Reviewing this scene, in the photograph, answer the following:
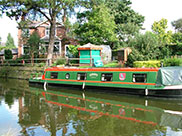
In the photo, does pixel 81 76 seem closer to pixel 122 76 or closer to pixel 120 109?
pixel 122 76

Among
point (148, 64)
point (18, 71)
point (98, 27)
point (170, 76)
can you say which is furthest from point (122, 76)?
point (18, 71)

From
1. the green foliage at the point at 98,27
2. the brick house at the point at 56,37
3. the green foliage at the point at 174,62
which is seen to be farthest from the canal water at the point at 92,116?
the brick house at the point at 56,37

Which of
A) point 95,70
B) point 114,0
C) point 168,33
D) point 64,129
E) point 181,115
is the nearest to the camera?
point 64,129

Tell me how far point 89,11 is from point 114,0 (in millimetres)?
9865

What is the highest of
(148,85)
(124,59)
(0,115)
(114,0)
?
(114,0)

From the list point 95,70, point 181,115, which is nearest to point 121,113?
point 181,115

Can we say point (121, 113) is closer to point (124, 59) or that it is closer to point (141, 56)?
point (141, 56)

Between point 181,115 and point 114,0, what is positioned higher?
point 114,0

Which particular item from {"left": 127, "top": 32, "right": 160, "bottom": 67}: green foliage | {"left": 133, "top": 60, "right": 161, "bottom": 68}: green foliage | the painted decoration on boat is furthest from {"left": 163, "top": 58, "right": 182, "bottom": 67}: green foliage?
the painted decoration on boat

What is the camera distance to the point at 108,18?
89.8 ft

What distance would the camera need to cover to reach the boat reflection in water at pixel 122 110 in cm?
820

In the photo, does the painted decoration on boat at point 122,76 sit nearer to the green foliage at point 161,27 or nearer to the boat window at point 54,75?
the boat window at point 54,75

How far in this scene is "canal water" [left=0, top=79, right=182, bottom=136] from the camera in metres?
7.18

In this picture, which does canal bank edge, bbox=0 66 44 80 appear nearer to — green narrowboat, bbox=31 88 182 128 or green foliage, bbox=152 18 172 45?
green narrowboat, bbox=31 88 182 128
